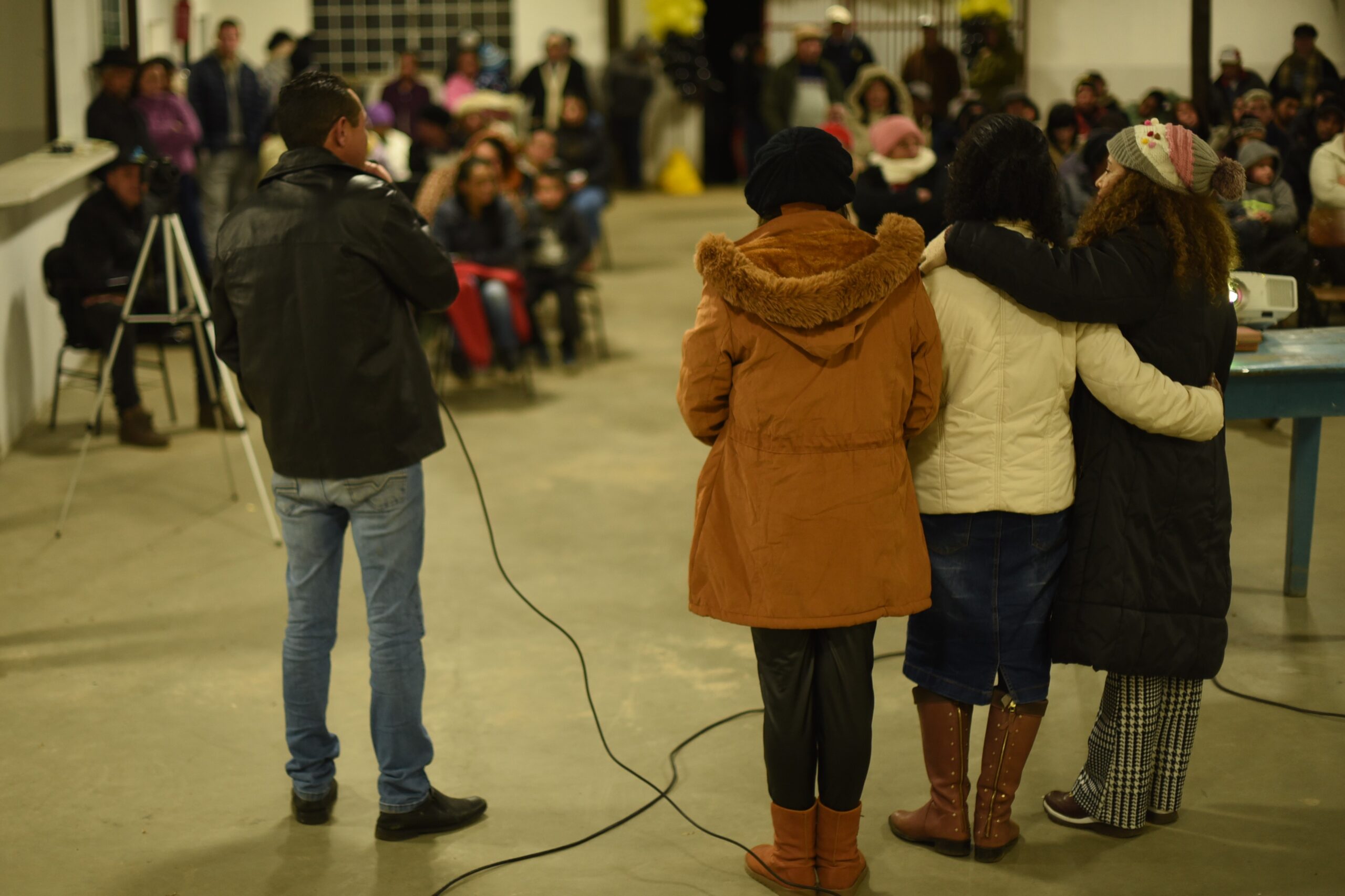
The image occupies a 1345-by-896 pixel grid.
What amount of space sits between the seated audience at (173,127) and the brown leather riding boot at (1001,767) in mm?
7280

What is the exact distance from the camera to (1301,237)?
5.93 meters

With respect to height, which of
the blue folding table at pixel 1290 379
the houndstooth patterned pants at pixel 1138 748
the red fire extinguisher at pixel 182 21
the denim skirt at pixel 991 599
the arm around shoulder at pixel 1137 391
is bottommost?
the houndstooth patterned pants at pixel 1138 748

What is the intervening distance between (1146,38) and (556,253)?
366 centimetres

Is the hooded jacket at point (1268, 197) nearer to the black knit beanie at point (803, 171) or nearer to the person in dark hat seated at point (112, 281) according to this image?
the black knit beanie at point (803, 171)

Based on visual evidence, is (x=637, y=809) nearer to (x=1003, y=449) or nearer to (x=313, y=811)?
(x=313, y=811)

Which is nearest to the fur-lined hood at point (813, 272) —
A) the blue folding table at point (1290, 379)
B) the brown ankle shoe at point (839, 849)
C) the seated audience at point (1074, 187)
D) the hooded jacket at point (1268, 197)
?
the brown ankle shoe at point (839, 849)

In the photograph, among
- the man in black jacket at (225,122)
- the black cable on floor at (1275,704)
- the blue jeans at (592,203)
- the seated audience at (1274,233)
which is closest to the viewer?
the black cable on floor at (1275,704)

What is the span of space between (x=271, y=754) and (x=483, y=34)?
42.8 feet

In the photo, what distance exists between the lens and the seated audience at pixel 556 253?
8.20m

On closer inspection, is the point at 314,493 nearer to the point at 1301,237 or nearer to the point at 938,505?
the point at 938,505

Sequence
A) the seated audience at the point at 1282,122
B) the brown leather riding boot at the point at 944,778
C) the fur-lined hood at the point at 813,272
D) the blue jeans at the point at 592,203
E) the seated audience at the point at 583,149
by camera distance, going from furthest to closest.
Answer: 1. the seated audience at the point at 583,149
2. the blue jeans at the point at 592,203
3. the seated audience at the point at 1282,122
4. the brown leather riding boot at the point at 944,778
5. the fur-lined hood at the point at 813,272

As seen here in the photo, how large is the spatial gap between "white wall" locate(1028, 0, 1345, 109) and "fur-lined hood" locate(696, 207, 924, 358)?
3.91 m

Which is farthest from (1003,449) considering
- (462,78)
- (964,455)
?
(462,78)

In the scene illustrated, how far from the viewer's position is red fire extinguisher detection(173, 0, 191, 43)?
12422 millimetres
